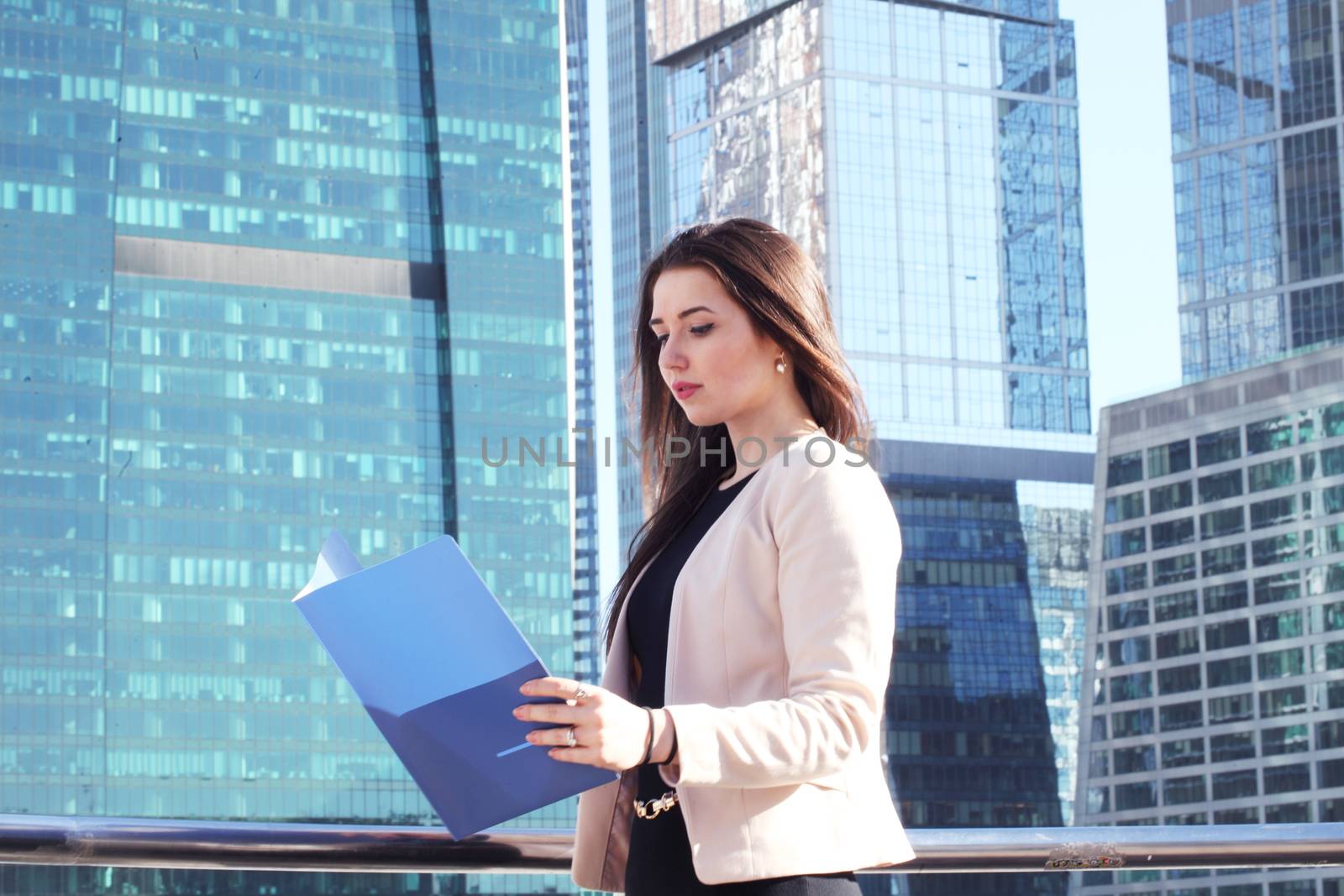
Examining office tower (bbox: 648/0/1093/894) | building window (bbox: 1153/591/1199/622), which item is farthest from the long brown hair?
office tower (bbox: 648/0/1093/894)

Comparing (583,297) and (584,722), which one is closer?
(584,722)

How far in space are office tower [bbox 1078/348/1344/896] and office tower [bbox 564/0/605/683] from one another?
31.7 meters

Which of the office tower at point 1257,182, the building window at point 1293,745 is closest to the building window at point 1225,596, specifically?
the building window at point 1293,745

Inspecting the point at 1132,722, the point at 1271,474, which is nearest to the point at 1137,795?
the point at 1132,722

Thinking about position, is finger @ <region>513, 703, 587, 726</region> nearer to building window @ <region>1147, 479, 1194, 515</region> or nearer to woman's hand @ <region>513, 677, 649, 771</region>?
woman's hand @ <region>513, 677, 649, 771</region>

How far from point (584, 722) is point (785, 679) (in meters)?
0.28

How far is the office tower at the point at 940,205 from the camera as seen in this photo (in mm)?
69812

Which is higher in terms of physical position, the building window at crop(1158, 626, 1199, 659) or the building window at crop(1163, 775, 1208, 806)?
the building window at crop(1158, 626, 1199, 659)

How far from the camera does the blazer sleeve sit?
1.52m

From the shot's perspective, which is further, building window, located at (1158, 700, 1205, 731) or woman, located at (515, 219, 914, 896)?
building window, located at (1158, 700, 1205, 731)

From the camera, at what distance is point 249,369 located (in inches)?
2297

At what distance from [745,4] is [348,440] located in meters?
32.7

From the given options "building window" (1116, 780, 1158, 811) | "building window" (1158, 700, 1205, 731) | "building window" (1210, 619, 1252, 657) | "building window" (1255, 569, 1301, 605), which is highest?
"building window" (1255, 569, 1301, 605)

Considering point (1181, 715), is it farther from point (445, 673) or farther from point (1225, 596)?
point (445, 673)
